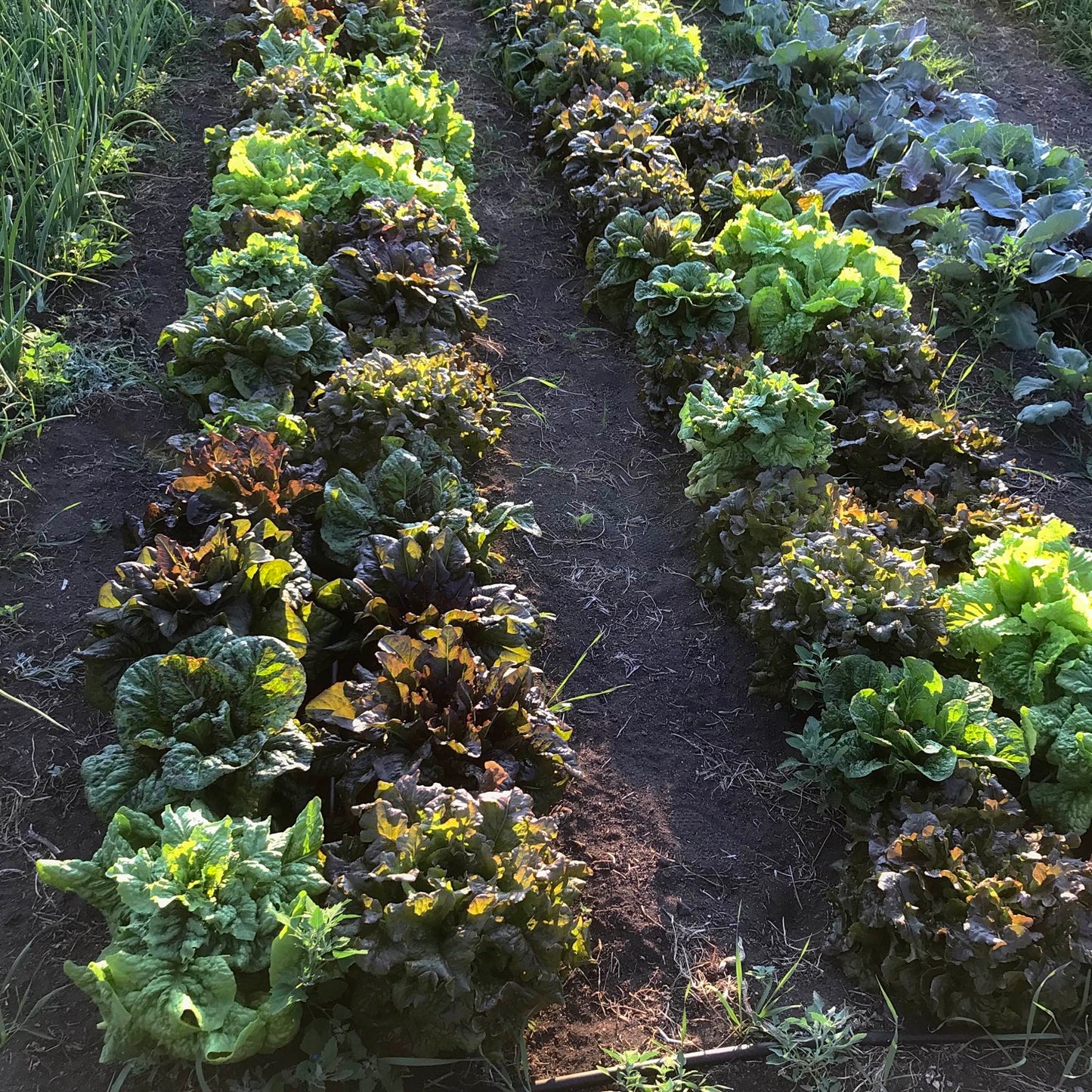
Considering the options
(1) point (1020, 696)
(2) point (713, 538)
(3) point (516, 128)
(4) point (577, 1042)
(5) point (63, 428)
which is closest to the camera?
(4) point (577, 1042)

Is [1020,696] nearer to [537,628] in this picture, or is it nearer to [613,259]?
[537,628]

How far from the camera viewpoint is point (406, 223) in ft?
14.9

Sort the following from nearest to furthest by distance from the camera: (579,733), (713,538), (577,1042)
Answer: (577,1042) → (579,733) → (713,538)

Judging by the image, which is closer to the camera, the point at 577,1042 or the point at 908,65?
the point at 577,1042

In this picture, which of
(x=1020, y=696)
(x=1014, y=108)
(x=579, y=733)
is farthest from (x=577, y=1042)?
(x=1014, y=108)

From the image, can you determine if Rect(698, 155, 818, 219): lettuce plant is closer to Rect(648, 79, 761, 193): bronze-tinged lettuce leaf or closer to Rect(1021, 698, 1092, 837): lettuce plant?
Rect(648, 79, 761, 193): bronze-tinged lettuce leaf

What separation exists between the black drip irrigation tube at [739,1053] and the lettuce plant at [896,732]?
2.13ft

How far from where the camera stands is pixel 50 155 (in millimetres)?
4520

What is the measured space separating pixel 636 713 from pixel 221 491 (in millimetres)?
1634

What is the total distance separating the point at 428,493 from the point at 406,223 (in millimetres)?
1768

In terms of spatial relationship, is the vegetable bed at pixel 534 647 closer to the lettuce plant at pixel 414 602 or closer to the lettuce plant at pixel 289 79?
the lettuce plant at pixel 414 602

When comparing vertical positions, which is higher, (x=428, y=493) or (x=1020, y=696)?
(x=1020, y=696)

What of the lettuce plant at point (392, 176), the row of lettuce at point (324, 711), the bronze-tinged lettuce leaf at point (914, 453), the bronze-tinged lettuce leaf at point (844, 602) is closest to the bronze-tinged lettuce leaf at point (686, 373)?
the bronze-tinged lettuce leaf at point (914, 453)

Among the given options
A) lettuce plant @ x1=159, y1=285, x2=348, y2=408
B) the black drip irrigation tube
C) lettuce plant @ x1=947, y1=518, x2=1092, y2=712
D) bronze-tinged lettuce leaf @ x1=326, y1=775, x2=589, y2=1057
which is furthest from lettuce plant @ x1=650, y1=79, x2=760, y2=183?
the black drip irrigation tube
